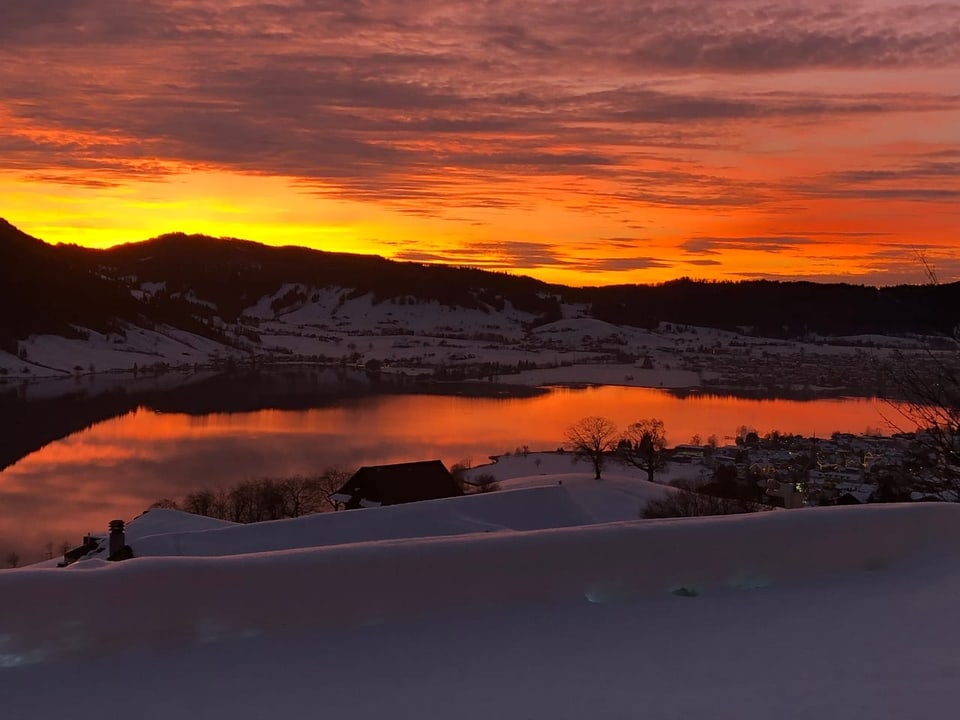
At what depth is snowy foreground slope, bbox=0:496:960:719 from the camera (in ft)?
7.80

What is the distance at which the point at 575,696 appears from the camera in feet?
7.86

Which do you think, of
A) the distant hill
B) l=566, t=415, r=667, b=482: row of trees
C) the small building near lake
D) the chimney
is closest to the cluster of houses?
l=566, t=415, r=667, b=482: row of trees

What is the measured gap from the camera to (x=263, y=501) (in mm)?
19875

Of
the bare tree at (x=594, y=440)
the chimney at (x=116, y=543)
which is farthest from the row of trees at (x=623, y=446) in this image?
the chimney at (x=116, y=543)

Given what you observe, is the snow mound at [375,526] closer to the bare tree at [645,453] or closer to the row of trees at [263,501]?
→ the row of trees at [263,501]

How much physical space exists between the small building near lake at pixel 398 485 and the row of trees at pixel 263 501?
2466mm

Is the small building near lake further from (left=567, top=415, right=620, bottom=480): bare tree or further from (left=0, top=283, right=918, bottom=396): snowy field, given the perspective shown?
(left=0, top=283, right=918, bottom=396): snowy field

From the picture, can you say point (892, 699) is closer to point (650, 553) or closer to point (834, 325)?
point (650, 553)

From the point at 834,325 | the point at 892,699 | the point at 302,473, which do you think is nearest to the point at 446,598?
the point at 892,699

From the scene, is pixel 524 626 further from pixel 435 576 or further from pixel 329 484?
pixel 329 484

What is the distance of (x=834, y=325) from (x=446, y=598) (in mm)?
118690

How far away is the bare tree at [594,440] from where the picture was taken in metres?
25.7

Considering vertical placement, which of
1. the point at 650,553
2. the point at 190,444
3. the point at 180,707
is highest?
the point at 650,553

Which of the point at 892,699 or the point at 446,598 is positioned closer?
the point at 892,699
